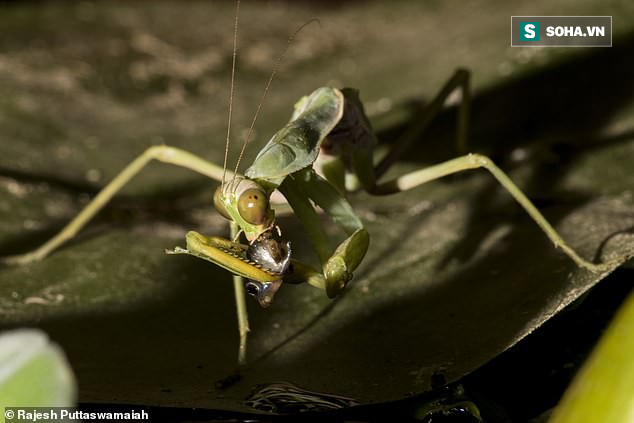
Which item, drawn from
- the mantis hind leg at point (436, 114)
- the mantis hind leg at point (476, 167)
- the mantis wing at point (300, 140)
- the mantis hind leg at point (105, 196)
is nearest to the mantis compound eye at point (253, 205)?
the mantis wing at point (300, 140)

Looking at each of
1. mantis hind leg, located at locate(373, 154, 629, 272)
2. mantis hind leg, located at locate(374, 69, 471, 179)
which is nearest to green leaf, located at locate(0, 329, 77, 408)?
mantis hind leg, located at locate(373, 154, 629, 272)

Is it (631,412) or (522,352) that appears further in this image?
(522,352)

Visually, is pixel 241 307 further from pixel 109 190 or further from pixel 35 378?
pixel 35 378

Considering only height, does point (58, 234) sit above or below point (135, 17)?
below

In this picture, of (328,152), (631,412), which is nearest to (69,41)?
(328,152)

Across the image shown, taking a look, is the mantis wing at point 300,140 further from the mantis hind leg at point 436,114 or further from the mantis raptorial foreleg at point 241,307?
the mantis hind leg at point 436,114

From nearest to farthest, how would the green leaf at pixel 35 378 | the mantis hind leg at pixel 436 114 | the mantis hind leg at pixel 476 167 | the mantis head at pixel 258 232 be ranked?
the green leaf at pixel 35 378 < the mantis head at pixel 258 232 < the mantis hind leg at pixel 476 167 < the mantis hind leg at pixel 436 114

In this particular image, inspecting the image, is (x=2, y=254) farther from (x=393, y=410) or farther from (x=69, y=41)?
(x=69, y=41)

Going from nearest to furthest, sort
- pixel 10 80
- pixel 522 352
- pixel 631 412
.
Answer: pixel 631 412
pixel 522 352
pixel 10 80
